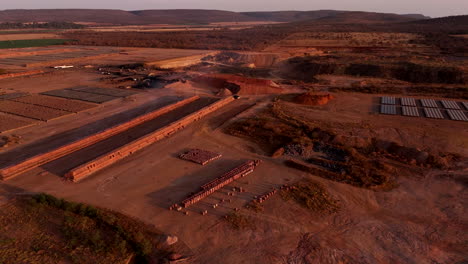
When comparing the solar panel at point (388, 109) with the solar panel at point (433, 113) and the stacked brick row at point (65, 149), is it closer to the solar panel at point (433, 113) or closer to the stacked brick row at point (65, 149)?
the solar panel at point (433, 113)

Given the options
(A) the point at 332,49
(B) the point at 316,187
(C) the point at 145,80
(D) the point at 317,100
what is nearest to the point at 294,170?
(B) the point at 316,187

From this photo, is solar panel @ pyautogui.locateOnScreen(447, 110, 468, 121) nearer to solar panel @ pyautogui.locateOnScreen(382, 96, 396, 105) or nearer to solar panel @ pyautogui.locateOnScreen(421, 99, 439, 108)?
solar panel @ pyautogui.locateOnScreen(421, 99, 439, 108)

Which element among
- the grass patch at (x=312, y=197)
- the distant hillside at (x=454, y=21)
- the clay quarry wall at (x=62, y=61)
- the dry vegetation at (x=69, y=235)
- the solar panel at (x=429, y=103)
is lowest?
the grass patch at (x=312, y=197)

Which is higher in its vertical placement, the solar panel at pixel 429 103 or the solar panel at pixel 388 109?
the solar panel at pixel 429 103

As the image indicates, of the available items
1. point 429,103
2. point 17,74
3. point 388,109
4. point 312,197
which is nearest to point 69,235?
point 312,197

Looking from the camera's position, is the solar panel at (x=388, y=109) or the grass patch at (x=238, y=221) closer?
the grass patch at (x=238, y=221)

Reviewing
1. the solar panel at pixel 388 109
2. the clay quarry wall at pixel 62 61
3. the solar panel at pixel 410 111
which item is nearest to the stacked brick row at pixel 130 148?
the solar panel at pixel 388 109

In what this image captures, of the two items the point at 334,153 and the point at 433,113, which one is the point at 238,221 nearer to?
the point at 334,153

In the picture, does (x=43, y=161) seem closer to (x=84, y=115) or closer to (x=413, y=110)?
(x=84, y=115)
